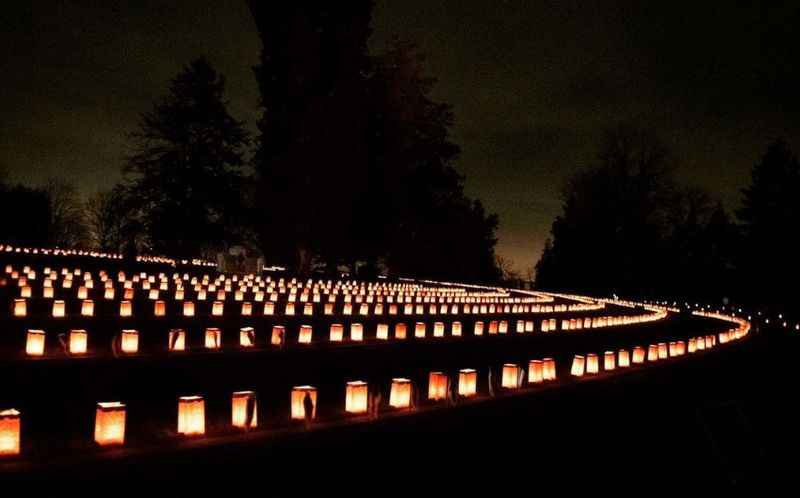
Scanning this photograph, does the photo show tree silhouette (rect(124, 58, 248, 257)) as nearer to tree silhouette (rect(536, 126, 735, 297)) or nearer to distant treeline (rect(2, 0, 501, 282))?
distant treeline (rect(2, 0, 501, 282))

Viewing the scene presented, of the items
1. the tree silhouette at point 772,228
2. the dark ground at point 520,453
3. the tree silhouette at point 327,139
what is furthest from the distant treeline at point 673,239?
the dark ground at point 520,453

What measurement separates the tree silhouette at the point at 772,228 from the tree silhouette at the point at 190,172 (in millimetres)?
27075

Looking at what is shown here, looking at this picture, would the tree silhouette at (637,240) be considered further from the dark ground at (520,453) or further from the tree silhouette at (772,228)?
the dark ground at (520,453)

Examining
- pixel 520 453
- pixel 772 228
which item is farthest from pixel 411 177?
pixel 520 453

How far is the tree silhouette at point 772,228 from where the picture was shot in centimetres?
3506

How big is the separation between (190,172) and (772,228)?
1197 inches

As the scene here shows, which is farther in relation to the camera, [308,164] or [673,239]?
[673,239]

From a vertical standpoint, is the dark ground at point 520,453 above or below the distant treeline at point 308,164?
below

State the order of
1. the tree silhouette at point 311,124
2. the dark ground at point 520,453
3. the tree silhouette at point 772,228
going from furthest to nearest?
the tree silhouette at point 772,228, the tree silhouette at point 311,124, the dark ground at point 520,453

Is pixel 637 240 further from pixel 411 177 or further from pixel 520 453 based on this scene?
pixel 520 453

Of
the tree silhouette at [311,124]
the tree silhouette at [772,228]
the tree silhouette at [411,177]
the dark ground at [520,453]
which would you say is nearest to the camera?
the dark ground at [520,453]

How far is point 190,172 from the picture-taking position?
1203 inches

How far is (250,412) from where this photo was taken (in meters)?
6.28

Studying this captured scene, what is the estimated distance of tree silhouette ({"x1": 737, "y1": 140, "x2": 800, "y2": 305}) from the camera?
35062mm
